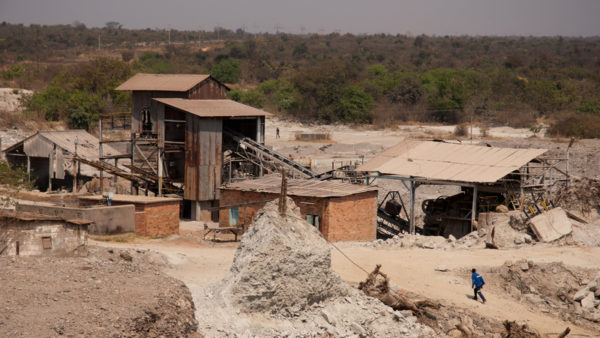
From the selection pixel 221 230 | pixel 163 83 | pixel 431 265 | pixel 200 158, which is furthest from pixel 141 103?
pixel 431 265

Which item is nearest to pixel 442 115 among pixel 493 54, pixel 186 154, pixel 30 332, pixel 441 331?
pixel 186 154

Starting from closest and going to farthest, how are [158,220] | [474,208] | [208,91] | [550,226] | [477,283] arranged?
[477,283]
[550,226]
[158,220]
[474,208]
[208,91]

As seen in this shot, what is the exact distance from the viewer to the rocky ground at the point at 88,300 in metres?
17.8

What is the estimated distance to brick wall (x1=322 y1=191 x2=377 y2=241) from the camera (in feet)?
106

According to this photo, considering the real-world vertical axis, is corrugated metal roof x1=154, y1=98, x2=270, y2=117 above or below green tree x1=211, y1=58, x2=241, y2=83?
below

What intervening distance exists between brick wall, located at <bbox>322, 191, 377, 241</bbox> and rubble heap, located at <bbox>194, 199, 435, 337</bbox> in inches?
394

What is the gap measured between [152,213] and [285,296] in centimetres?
1269

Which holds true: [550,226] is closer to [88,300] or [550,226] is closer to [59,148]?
[88,300]

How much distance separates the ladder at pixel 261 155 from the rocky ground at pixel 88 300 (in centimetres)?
1718

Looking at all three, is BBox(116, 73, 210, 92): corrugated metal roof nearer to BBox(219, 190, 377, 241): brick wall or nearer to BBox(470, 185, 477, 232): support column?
BBox(219, 190, 377, 241): brick wall

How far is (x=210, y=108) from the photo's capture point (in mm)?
40125

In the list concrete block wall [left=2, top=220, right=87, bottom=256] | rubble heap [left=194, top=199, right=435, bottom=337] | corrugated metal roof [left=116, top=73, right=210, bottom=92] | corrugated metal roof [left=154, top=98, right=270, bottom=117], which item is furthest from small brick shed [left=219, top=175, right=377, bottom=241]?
rubble heap [left=194, top=199, right=435, bottom=337]

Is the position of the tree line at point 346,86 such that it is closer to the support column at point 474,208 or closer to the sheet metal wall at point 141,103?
the sheet metal wall at point 141,103

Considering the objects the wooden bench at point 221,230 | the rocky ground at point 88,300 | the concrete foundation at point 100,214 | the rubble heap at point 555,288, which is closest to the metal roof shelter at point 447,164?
the rubble heap at point 555,288
